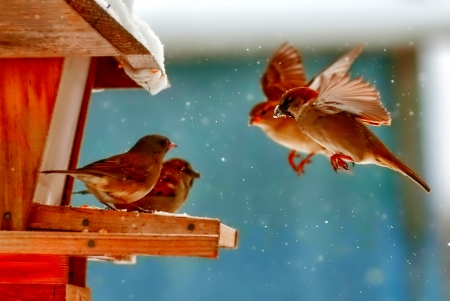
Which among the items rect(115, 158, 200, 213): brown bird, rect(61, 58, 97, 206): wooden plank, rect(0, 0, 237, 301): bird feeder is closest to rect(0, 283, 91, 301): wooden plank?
rect(0, 0, 237, 301): bird feeder

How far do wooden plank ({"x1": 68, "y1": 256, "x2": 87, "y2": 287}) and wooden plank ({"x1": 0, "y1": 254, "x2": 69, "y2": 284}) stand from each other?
1.23 feet

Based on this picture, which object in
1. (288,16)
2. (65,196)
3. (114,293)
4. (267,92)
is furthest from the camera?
(288,16)

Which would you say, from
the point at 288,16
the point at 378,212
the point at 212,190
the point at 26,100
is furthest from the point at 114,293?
the point at 26,100

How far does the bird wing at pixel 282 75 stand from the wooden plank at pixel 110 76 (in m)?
1.26

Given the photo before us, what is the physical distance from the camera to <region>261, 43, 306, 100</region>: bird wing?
3953mm

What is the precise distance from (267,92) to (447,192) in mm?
2910

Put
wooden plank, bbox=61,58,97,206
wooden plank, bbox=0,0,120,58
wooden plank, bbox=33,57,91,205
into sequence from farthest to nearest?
wooden plank, bbox=61,58,97,206
wooden plank, bbox=33,57,91,205
wooden plank, bbox=0,0,120,58

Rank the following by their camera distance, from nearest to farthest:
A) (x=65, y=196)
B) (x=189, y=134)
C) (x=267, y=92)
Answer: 1. (x=65, y=196)
2. (x=267, y=92)
3. (x=189, y=134)

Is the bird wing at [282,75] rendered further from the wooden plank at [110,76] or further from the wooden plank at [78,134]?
the wooden plank at [78,134]

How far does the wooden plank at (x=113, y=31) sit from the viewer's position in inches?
65.8

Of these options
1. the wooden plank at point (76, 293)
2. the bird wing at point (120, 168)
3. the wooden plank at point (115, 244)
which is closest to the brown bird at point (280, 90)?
the bird wing at point (120, 168)

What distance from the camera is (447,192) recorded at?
20.5 ft

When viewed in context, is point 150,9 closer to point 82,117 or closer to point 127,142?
point 127,142

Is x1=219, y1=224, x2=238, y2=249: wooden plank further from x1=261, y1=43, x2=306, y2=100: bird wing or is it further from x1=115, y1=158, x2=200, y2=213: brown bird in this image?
x1=261, y1=43, x2=306, y2=100: bird wing
